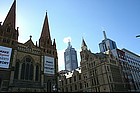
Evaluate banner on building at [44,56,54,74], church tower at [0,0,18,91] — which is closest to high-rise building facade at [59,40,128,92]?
banner on building at [44,56,54,74]

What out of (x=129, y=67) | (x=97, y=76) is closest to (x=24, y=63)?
(x=97, y=76)

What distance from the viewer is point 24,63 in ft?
62.1

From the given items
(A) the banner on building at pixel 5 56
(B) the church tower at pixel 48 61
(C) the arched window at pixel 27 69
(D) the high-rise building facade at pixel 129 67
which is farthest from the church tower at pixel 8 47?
(D) the high-rise building facade at pixel 129 67

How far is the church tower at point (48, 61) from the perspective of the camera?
2011 centimetres

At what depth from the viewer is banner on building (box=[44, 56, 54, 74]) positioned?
20.3m

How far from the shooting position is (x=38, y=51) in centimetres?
2164

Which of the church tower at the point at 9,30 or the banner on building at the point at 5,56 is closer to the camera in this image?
the banner on building at the point at 5,56

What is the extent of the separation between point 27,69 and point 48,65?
3.62 meters

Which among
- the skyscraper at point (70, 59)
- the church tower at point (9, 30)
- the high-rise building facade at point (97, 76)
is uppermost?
the skyscraper at point (70, 59)

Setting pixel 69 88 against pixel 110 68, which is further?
pixel 69 88

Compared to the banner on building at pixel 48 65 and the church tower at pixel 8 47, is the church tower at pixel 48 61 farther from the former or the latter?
the church tower at pixel 8 47
